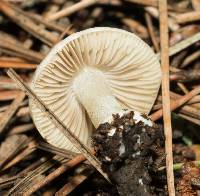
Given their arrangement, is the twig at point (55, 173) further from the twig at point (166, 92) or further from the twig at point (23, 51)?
the twig at point (23, 51)

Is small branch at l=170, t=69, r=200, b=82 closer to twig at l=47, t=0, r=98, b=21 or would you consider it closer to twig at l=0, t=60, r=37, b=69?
twig at l=47, t=0, r=98, b=21

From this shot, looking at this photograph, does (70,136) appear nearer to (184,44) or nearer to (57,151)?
(57,151)

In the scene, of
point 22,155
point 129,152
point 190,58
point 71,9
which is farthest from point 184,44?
point 22,155

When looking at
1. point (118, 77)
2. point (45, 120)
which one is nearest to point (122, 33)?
point (118, 77)

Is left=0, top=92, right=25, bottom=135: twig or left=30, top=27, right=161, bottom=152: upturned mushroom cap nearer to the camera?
left=30, top=27, right=161, bottom=152: upturned mushroom cap

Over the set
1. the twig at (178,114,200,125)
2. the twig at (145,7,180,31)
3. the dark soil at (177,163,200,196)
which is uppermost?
the twig at (145,7,180,31)

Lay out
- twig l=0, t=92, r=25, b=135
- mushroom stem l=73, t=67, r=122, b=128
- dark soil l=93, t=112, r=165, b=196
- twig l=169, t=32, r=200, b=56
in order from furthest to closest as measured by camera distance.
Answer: twig l=169, t=32, r=200, b=56
twig l=0, t=92, r=25, b=135
mushroom stem l=73, t=67, r=122, b=128
dark soil l=93, t=112, r=165, b=196

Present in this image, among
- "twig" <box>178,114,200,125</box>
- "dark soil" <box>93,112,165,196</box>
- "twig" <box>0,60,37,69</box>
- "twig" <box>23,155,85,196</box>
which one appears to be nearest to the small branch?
"twig" <box>178,114,200,125</box>
